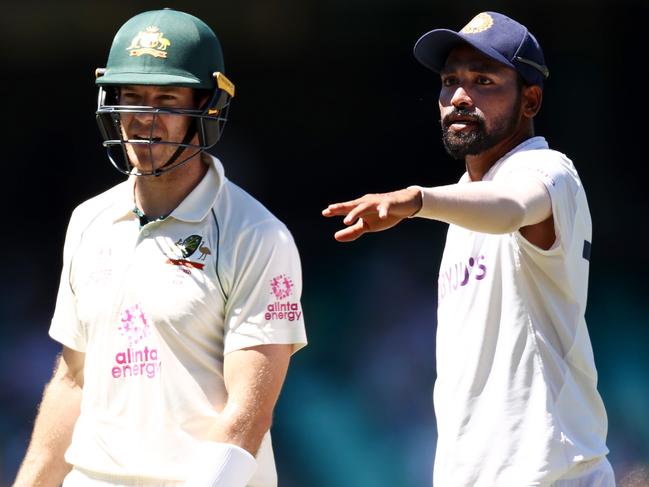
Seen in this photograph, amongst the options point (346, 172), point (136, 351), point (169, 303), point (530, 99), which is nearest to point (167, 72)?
point (169, 303)

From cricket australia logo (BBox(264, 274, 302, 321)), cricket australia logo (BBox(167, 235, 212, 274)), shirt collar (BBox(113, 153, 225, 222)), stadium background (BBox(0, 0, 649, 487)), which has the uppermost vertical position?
shirt collar (BBox(113, 153, 225, 222))

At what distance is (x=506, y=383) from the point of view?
9.96 ft

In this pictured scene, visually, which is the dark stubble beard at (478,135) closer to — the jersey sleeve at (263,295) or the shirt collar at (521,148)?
the shirt collar at (521,148)

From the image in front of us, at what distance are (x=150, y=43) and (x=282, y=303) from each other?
65cm

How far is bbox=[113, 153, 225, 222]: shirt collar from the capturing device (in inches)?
122

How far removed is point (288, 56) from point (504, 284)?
2.77m

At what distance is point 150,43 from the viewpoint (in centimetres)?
315

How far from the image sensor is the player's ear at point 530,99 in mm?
3318

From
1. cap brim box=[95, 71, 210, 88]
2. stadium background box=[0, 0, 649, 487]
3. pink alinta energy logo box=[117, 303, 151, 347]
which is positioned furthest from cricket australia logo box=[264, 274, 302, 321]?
stadium background box=[0, 0, 649, 487]

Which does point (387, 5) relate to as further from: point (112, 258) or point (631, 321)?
point (112, 258)

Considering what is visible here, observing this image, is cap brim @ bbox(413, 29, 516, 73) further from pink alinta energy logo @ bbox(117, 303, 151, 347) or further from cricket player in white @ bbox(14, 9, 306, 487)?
pink alinta energy logo @ bbox(117, 303, 151, 347)

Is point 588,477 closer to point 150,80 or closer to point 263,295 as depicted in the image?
point 263,295

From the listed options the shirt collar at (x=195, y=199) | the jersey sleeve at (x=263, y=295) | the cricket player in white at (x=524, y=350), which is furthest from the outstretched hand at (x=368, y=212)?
the shirt collar at (x=195, y=199)

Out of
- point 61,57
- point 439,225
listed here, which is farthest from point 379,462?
point 61,57
